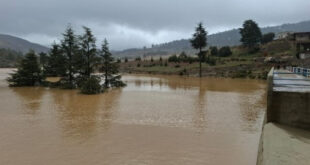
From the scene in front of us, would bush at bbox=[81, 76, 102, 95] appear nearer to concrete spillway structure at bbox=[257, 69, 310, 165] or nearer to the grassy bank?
concrete spillway structure at bbox=[257, 69, 310, 165]

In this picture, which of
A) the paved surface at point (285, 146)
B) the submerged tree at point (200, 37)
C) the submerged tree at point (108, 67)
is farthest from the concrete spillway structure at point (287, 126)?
the submerged tree at point (200, 37)

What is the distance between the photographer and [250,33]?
6112 cm

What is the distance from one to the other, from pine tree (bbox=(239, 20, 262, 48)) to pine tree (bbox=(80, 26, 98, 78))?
46.9m

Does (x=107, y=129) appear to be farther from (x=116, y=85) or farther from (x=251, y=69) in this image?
(x=251, y=69)

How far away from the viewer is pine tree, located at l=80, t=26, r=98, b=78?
26.3m

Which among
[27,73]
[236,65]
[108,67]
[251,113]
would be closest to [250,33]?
[236,65]

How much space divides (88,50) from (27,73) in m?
9.25

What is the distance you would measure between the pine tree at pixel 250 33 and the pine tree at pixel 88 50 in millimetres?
46884

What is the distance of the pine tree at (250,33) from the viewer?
61.4 m

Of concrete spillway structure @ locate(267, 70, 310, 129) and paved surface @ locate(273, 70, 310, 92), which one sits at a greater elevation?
paved surface @ locate(273, 70, 310, 92)

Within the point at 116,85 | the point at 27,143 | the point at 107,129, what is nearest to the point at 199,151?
the point at 107,129

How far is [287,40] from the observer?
61.8 meters

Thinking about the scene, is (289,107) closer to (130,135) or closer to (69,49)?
(130,135)

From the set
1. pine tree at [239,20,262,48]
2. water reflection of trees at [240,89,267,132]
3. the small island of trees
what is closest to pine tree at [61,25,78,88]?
the small island of trees
